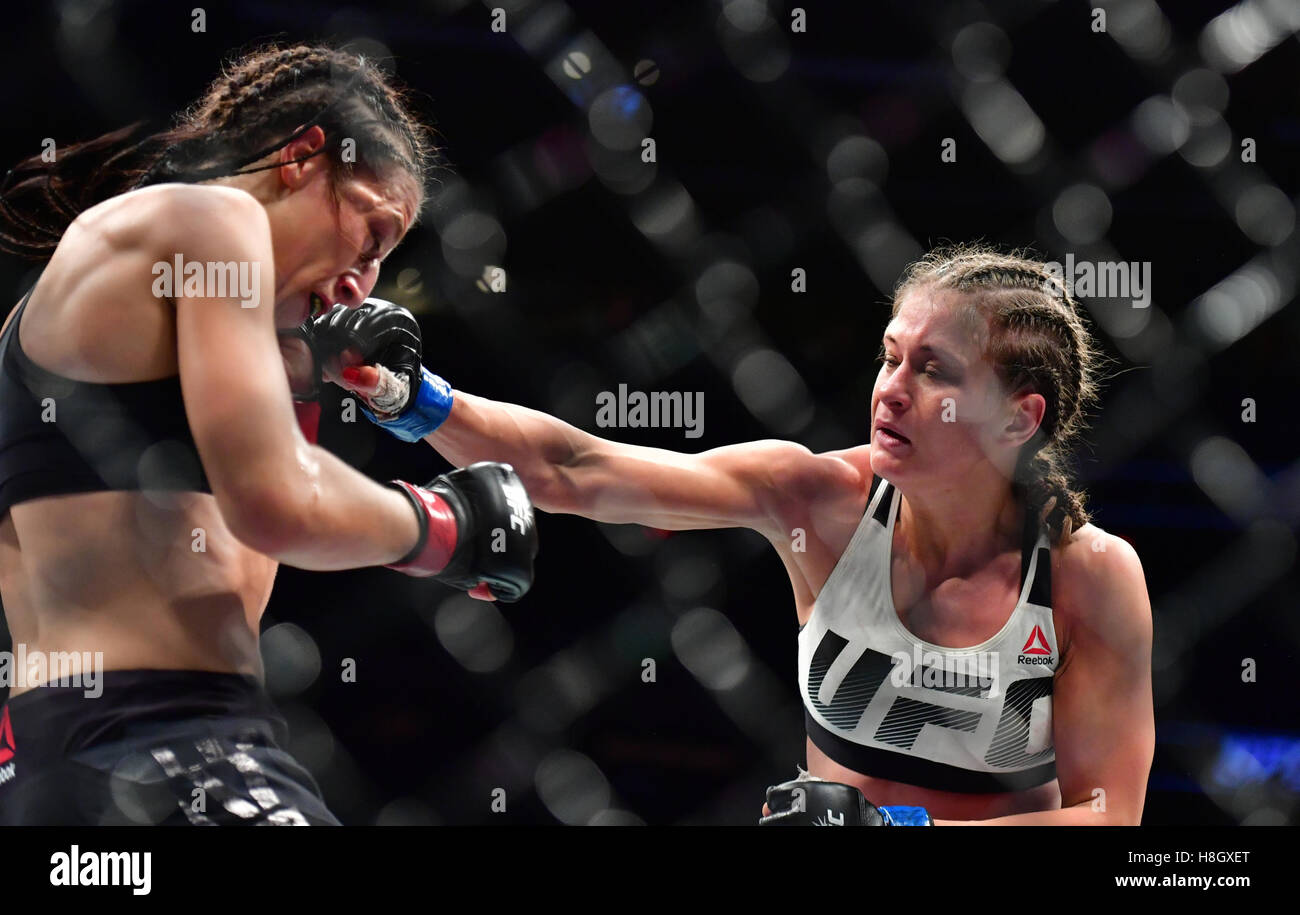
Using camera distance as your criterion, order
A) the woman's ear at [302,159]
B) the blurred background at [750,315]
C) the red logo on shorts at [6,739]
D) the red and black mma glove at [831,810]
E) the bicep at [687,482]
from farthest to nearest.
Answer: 1. the blurred background at [750,315]
2. the bicep at [687,482]
3. the red and black mma glove at [831,810]
4. the woman's ear at [302,159]
5. the red logo on shorts at [6,739]

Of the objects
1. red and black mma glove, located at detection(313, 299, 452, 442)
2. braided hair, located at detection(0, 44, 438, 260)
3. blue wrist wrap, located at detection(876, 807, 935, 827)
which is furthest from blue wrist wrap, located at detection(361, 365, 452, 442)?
blue wrist wrap, located at detection(876, 807, 935, 827)

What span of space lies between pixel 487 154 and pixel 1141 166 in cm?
131

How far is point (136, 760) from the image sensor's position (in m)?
1.18

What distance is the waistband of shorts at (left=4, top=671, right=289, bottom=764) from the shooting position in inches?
46.3

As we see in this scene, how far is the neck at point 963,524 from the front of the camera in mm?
1795

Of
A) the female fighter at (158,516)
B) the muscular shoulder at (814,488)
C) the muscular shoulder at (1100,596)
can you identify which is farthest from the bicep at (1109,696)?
the female fighter at (158,516)

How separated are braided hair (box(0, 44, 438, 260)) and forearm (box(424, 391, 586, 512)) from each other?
0.39m

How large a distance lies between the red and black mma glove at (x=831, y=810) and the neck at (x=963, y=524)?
374 mm

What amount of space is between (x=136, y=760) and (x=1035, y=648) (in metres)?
1.22

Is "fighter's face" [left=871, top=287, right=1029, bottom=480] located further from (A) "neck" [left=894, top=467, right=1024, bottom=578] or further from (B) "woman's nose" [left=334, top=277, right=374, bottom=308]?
(B) "woman's nose" [left=334, top=277, right=374, bottom=308]

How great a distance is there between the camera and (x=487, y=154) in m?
2.09

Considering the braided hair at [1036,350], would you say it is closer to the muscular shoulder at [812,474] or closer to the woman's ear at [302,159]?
the muscular shoulder at [812,474]
